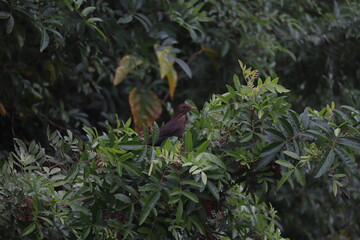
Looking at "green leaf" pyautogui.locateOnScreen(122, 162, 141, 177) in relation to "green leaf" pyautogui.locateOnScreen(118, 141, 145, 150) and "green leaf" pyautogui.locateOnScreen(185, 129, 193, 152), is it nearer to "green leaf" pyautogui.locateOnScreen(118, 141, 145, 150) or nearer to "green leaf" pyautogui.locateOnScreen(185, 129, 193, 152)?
"green leaf" pyautogui.locateOnScreen(118, 141, 145, 150)

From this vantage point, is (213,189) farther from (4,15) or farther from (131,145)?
(4,15)

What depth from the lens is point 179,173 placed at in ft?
7.34

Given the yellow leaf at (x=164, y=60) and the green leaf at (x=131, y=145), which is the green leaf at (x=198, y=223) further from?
the yellow leaf at (x=164, y=60)

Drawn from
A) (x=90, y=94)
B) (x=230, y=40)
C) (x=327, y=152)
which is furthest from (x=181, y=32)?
(x=327, y=152)

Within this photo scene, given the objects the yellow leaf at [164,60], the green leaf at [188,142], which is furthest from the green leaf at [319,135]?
the yellow leaf at [164,60]

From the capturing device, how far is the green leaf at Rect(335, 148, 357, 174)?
7.19ft

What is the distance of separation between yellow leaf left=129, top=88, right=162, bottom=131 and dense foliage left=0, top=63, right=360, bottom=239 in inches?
70.9

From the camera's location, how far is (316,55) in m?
4.95

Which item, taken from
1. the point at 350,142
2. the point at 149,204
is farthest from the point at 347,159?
the point at 149,204

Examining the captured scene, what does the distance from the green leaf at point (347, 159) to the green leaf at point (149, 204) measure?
28.7 inches

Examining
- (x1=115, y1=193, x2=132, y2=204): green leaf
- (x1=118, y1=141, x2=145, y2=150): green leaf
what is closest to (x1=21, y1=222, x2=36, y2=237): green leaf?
(x1=115, y1=193, x2=132, y2=204): green leaf

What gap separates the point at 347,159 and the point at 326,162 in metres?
0.10

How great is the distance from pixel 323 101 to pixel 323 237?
4.26ft

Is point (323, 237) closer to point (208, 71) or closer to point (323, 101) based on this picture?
point (323, 101)
